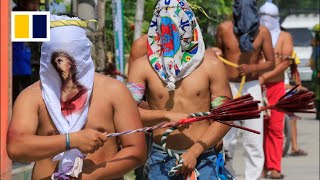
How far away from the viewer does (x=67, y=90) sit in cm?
490

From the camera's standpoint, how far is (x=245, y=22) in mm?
10523

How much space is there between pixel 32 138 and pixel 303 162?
10198mm

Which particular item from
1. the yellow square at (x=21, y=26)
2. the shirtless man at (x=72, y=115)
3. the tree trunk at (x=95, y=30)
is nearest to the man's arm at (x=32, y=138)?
the shirtless man at (x=72, y=115)

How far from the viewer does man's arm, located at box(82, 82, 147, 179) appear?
4.89 metres

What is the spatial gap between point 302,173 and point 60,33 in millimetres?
8714

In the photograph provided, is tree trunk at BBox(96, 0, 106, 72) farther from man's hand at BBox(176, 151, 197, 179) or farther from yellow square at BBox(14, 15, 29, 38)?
yellow square at BBox(14, 15, 29, 38)

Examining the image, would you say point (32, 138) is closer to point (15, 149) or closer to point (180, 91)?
point (15, 149)

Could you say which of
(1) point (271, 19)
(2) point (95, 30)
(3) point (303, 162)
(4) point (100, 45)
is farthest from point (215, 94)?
(3) point (303, 162)

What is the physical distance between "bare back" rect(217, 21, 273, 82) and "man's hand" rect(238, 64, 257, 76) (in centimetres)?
5

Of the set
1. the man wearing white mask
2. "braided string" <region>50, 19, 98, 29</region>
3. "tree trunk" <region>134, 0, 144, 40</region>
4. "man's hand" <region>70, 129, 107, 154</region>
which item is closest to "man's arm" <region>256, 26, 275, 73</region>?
the man wearing white mask

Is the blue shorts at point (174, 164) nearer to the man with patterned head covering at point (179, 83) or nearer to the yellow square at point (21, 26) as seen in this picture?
the man with patterned head covering at point (179, 83)

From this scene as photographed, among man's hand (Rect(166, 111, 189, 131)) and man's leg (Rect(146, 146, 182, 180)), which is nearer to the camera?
man's hand (Rect(166, 111, 189, 131))

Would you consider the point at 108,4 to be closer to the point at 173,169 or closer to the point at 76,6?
the point at 76,6

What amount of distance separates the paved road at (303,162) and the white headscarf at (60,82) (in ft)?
24.0
